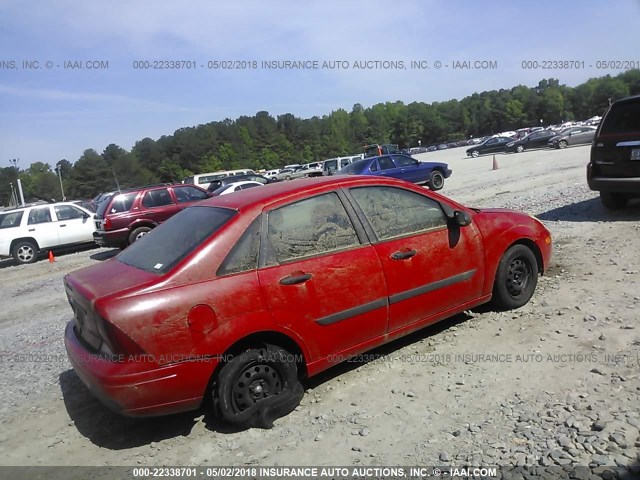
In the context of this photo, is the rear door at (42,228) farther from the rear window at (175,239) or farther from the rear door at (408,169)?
the rear window at (175,239)

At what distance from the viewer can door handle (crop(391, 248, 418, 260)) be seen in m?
4.11

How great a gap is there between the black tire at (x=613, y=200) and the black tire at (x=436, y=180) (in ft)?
32.8

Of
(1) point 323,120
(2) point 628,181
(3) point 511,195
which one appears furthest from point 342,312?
(1) point 323,120

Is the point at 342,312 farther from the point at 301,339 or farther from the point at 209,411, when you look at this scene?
the point at 209,411

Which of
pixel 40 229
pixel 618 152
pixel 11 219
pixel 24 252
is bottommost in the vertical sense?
pixel 24 252

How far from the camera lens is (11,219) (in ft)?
48.8

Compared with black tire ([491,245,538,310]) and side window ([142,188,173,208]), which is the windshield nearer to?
side window ([142,188,173,208])

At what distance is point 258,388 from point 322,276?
93cm

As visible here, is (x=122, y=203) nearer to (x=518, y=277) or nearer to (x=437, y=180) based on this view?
(x=518, y=277)

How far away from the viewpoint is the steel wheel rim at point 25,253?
14680 millimetres

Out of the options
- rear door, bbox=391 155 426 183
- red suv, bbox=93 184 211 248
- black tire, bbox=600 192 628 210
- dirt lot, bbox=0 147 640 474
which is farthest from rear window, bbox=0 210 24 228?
black tire, bbox=600 192 628 210

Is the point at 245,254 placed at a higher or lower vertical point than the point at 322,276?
higher

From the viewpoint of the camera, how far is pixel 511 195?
1295 centimetres

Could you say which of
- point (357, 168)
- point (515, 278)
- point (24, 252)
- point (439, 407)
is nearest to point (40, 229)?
point (24, 252)
